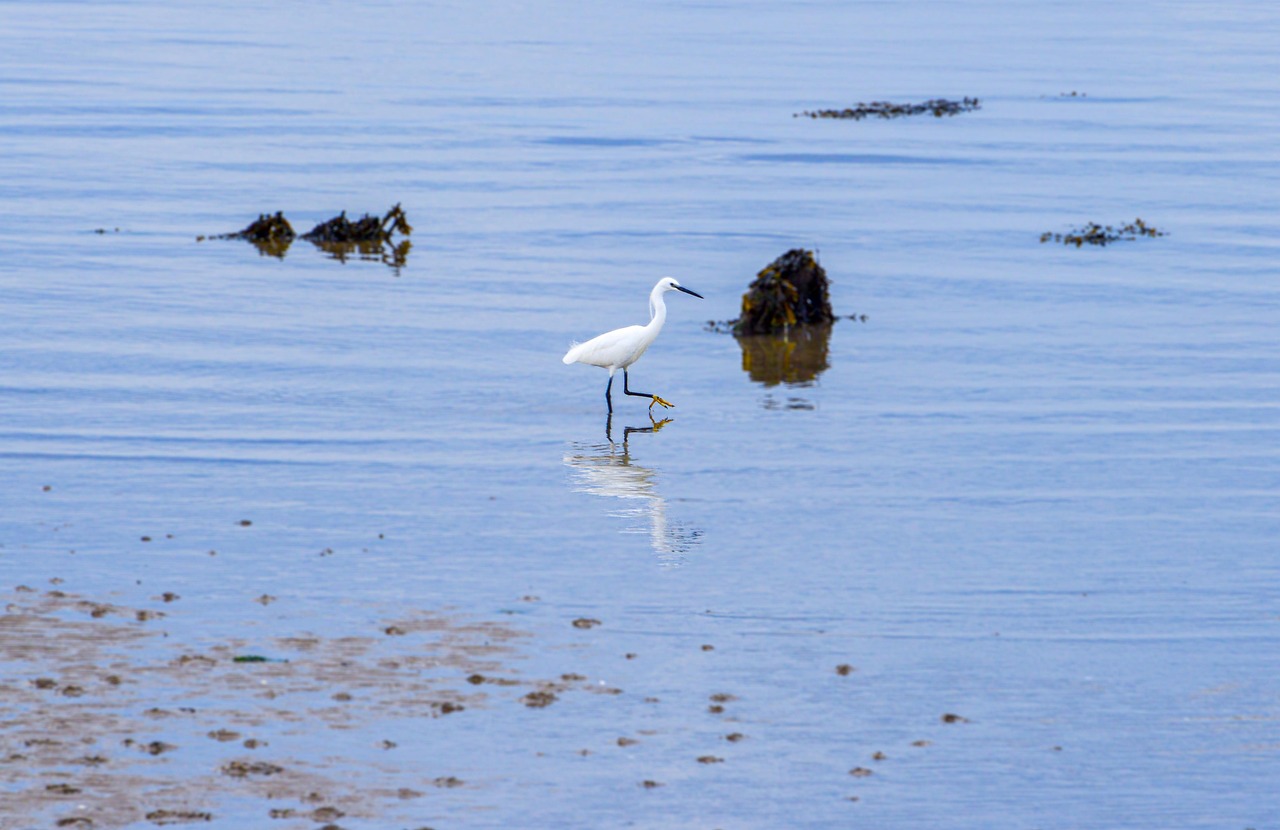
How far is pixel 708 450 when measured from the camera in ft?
54.6

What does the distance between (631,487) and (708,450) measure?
5.08ft

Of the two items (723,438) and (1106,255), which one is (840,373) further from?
(1106,255)

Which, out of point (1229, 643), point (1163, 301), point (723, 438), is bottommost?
point (1229, 643)

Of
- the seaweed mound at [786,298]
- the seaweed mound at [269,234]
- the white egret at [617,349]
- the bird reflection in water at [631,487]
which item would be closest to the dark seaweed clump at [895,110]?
the seaweed mound at [269,234]

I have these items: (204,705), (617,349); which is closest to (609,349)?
(617,349)

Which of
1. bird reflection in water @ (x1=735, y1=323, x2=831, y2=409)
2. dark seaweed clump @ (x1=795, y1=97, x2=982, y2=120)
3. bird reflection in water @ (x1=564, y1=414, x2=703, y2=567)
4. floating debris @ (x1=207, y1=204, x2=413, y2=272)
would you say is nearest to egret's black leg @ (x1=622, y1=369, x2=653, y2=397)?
bird reflection in water @ (x1=564, y1=414, x2=703, y2=567)

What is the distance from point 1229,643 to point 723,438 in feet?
21.0

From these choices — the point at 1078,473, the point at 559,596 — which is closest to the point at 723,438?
the point at 1078,473

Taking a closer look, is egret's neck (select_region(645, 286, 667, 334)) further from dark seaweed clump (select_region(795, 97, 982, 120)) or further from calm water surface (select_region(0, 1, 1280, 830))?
dark seaweed clump (select_region(795, 97, 982, 120))

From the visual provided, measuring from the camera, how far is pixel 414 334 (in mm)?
21359

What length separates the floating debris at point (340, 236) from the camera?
2709cm

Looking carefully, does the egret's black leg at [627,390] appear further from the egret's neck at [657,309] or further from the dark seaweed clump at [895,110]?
the dark seaweed clump at [895,110]

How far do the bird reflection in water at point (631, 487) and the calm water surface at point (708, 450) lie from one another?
6 cm

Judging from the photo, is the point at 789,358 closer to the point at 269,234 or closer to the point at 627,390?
the point at 627,390
